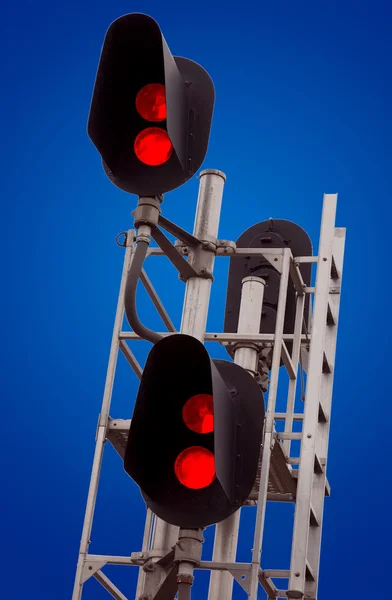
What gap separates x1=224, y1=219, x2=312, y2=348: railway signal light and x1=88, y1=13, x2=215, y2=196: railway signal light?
347cm

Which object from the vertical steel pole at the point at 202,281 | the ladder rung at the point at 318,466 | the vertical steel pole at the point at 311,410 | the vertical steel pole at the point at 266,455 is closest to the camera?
the vertical steel pole at the point at 266,455

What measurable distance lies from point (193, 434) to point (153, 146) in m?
1.20

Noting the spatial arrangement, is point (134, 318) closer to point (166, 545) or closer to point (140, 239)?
point (140, 239)

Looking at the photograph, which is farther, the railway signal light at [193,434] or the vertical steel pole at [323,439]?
the vertical steel pole at [323,439]

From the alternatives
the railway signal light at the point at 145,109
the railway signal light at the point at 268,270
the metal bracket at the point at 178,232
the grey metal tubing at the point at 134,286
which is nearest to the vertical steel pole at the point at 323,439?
the railway signal light at the point at 268,270

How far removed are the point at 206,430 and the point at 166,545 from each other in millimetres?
1674

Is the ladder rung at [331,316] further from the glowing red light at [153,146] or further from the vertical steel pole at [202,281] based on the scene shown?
the glowing red light at [153,146]

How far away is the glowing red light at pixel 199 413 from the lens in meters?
4.51

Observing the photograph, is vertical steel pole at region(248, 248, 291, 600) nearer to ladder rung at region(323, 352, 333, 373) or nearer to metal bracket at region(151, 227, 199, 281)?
metal bracket at region(151, 227, 199, 281)

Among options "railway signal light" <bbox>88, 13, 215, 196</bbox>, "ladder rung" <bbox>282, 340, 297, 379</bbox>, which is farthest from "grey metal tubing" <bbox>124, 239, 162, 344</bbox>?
"ladder rung" <bbox>282, 340, 297, 379</bbox>

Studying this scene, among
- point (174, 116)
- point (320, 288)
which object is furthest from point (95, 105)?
point (320, 288)

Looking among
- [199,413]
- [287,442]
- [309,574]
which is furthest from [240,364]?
[199,413]

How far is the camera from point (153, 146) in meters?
4.64

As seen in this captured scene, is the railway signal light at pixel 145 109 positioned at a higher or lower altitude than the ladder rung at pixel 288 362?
lower
